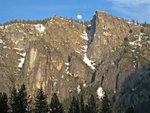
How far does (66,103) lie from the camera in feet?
601

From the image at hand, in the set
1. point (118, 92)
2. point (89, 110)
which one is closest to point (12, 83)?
point (118, 92)

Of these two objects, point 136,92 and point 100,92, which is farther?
point 100,92

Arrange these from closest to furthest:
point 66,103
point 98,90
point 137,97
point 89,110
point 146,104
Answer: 1. point 89,110
2. point 146,104
3. point 137,97
4. point 66,103
5. point 98,90

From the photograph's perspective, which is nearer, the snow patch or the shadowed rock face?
the shadowed rock face

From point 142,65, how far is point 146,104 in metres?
46.4

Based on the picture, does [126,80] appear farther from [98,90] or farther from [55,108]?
[55,108]

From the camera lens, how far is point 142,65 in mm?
193500

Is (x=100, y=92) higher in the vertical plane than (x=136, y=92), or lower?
higher

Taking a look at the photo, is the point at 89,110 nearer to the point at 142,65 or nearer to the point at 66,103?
the point at 66,103

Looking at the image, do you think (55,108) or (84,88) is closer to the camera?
(55,108)

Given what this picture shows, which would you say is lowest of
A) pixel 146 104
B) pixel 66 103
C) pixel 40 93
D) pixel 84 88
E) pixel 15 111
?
pixel 15 111

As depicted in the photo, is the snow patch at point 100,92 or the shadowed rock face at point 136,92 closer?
the shadowed rock face at point 136,92

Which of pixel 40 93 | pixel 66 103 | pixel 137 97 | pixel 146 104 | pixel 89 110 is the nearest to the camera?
pixel 40 93

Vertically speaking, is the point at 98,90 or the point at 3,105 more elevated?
the point at 98,90
